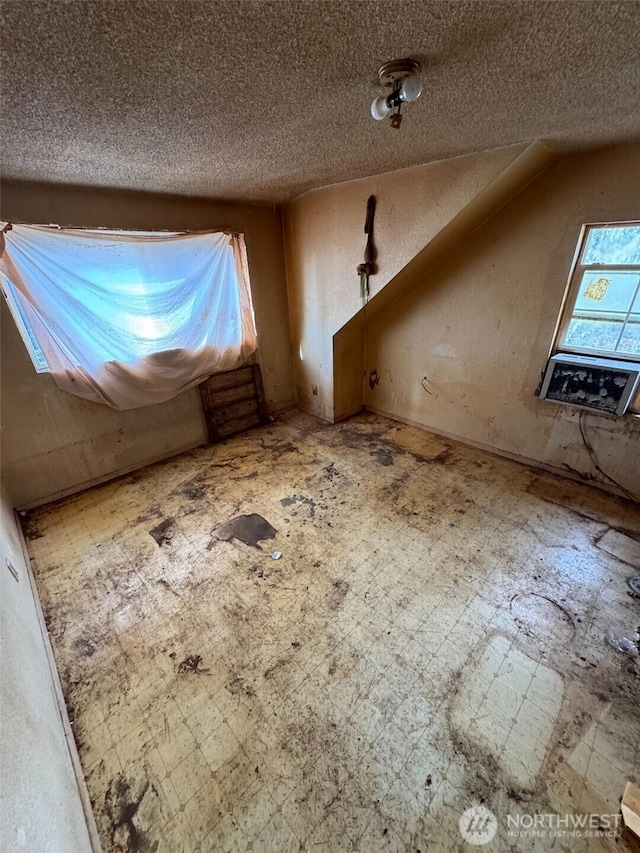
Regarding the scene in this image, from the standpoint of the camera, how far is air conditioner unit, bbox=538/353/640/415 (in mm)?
2277

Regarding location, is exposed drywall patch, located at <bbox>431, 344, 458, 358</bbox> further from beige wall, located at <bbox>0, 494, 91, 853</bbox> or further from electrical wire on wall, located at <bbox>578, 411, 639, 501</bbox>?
beige wall, located at <bbox>0, 494, 91, 853</bbox>

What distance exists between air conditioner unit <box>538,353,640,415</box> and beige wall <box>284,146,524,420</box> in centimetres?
140

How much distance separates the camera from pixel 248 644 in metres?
1.66

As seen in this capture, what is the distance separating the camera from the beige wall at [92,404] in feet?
7.64

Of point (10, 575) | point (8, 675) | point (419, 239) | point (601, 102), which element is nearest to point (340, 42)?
point (601, 102)

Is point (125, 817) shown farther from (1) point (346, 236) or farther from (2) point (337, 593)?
(1) point (346, 236)

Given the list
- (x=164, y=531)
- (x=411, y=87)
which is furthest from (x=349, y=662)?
(x=411, y=87)

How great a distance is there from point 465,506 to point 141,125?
9.35ft

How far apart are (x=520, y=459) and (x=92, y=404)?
3755mm

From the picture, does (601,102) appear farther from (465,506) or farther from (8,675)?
(8,675)

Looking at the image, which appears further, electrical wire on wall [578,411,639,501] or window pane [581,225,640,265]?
electrical wire on wall [578,411,639,501]

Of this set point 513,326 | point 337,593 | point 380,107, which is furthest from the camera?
point 513,326

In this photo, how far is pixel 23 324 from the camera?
2332 mm

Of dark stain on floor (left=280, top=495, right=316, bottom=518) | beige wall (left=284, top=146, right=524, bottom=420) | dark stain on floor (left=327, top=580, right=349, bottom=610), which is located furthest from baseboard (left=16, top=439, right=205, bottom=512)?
dark stain on floor (left=327, top=580, right=349, bottom=610)
